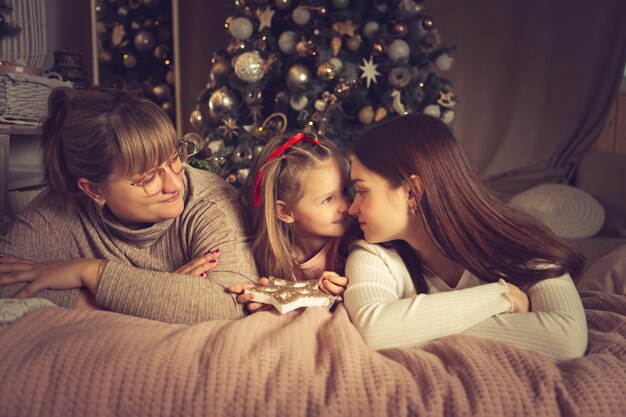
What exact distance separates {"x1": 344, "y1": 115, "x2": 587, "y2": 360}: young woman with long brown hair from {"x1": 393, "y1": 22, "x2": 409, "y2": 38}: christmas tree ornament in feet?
5.75

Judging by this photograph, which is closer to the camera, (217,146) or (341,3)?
(341,3)

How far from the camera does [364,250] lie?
1.56m

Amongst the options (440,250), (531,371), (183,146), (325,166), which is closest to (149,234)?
(183,146)

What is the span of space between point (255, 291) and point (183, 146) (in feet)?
1.63

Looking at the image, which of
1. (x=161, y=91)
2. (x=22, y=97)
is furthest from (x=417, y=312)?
(x=161, y=91)

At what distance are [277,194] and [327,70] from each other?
140 centimetres

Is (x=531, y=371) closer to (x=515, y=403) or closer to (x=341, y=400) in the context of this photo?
(x=515, y=403)

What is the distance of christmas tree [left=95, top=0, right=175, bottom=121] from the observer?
4.40m

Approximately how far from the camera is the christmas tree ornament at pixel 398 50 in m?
3.09

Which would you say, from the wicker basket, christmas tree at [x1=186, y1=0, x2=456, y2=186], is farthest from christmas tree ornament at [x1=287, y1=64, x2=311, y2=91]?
the wicker basket

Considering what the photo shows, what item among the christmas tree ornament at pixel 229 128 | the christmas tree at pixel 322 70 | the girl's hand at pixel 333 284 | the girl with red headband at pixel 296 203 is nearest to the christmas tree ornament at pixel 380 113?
the christmas tree at pixel 322 70

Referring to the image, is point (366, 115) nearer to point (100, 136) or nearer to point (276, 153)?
point (276, 153)

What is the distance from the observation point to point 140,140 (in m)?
1.49

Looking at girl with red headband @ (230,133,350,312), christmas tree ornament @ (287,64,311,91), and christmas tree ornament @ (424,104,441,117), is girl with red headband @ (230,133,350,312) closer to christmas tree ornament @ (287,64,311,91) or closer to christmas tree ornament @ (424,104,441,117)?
christmas tree ornament @ (287,64,311,91)
